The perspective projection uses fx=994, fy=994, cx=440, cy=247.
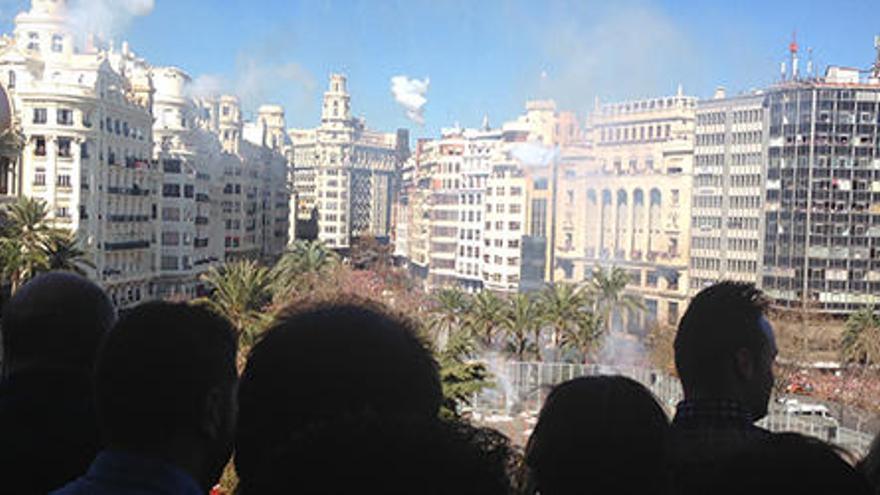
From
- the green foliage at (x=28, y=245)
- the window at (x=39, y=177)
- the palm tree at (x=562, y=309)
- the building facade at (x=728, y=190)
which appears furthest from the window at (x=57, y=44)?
the building facade at (x=728, y=190)

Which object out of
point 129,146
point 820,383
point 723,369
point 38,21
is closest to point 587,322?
point 820,383

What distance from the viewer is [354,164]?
4776 inches

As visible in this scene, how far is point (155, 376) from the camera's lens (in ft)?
8.46

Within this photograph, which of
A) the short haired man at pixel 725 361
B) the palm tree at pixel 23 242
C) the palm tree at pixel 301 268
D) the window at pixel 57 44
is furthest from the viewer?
the window at pixel 57 44

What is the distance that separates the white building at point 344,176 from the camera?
118 meters

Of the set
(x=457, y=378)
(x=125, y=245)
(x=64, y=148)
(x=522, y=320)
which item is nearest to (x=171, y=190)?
(x=125, y=245)

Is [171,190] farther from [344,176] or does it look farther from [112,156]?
[344,176]

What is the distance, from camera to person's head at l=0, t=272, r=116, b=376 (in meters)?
3.71

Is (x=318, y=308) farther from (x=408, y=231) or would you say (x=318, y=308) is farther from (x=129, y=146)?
(x=408, y=231)

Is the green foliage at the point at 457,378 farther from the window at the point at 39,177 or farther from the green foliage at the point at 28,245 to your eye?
the window at the point at 39,177

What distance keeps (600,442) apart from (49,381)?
2.13m

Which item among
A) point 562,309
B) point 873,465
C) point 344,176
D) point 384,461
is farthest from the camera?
point 344,176

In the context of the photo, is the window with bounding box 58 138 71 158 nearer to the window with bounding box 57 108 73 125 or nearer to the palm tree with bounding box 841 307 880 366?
the window with bounding box 57 108 73 125

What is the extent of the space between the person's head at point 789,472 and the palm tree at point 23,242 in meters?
31.5
